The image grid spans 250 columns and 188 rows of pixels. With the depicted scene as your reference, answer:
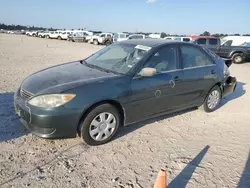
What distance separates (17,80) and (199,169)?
20.0 feet

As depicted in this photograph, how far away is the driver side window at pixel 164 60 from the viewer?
4.17 metres

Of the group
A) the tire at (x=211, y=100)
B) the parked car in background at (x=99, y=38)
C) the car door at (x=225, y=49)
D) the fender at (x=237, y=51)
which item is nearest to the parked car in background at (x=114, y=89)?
the tire at (x=211, y=100)

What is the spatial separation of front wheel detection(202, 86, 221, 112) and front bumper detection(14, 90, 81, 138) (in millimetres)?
3221

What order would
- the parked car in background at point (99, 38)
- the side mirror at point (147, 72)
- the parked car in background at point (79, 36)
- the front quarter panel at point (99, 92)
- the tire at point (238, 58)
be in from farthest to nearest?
the parked car in background at point (79, 36), the parked car in background at point (99, 38), the tire at point (238, 58), the side mirror at point (147, 72), the front quarter panel at point (99, 92)

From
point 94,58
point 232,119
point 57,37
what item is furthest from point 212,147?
point 57,37

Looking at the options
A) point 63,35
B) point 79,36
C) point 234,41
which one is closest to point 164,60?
point 234,41

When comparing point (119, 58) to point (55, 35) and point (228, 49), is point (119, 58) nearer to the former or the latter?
point (228, 49)

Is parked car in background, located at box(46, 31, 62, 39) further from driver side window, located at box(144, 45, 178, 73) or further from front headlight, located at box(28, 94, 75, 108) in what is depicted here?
front headlight, located at box(28, 94, 75, 108)

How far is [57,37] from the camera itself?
4741 centimetres

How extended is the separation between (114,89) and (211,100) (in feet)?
9.39

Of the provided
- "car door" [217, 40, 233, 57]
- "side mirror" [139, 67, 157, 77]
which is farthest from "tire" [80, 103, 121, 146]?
"car door" [217, 40, 233, 57]

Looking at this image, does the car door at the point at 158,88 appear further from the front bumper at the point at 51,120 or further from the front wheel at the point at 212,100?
the front wheel at the point at 212,100

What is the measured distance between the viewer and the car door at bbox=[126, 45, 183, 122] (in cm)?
387

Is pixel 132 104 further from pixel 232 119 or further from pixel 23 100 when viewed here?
pixel 232 119
